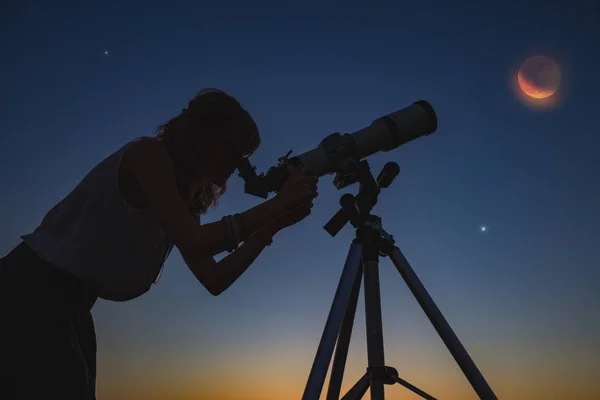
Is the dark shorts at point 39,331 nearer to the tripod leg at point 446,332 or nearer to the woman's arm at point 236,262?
the woman's arm at point 236,262

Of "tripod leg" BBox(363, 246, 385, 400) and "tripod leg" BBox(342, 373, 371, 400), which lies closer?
"tripod leg" BBox(342, 373, 371, 400)

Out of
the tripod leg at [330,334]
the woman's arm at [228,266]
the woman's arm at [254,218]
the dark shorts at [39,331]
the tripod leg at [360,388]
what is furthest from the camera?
the tripod leg at [360,388]

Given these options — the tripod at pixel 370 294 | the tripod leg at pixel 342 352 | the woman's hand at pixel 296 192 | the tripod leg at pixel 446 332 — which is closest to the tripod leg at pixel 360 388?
the tripod at pixel 370 294

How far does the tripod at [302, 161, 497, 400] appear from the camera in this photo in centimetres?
284

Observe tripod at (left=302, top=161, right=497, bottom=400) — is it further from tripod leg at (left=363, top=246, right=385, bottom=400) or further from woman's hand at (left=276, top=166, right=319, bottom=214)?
woman's hand at (left=276, top=166, right=319, bottom=214)

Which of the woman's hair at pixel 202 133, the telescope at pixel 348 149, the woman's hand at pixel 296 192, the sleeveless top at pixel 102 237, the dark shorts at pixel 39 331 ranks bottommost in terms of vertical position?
the dark shorts at pixel 39 331

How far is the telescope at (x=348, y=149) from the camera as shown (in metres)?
3.37

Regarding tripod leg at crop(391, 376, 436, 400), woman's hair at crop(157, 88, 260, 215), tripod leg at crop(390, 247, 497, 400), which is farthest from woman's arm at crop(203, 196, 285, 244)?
tripod leg at crop(391, 376, 436, 400)

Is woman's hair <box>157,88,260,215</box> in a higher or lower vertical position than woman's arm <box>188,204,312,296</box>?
higher

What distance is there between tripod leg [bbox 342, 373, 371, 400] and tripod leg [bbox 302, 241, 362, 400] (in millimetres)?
729

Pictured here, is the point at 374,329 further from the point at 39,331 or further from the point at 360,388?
the point at 39,331

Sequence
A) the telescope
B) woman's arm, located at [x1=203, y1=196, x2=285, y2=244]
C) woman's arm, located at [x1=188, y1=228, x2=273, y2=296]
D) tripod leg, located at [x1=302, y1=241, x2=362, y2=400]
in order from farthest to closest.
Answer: the telescope
woman's arm, located at [x1=188, y1=228, x2=273, y2=296]
tripod leg, located at [x1=302, y1=241, x2=362, y2=400]
woman's arm, located at [x1=203, y1=196, x2=285, y2=244]

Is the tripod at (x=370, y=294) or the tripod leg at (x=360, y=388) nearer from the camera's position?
the tripod at (x=370, y=294)

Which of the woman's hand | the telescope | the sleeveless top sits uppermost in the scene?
the telescope
